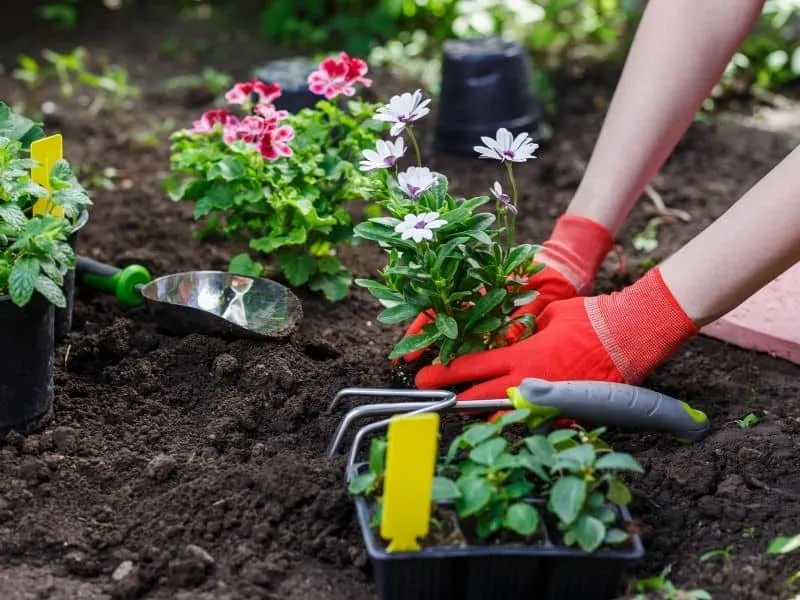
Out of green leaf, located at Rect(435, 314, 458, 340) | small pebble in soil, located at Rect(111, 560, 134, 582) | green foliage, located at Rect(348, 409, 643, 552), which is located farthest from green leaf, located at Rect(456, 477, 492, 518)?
small pebble in soil, located at Rect(111, 560, 134, 582)

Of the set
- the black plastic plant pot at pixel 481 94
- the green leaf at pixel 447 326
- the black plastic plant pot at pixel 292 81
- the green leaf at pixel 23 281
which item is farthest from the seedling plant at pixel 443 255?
the black plastic plant pot at pixel 481 94

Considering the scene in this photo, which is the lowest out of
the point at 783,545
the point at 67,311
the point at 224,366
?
the point at 67,311

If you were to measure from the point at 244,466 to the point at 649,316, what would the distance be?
0.78 meters

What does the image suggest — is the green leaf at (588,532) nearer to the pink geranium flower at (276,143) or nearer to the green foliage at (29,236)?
the green foliage at (29,236)

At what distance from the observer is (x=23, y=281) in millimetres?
1805

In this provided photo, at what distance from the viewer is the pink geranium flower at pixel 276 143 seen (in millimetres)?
2338

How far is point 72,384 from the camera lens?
7.26 ft

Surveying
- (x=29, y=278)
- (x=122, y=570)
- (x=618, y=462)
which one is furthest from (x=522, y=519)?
(x=29, y=278)

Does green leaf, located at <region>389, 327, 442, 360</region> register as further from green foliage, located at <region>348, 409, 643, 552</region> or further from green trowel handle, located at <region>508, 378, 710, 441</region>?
green foliage, located at <region>348, 409, 643, 552</region>

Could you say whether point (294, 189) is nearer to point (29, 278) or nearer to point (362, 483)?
point (29, 278)

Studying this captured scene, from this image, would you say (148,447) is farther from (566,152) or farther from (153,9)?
(153,9)

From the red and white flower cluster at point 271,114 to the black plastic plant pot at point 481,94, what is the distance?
1.04m

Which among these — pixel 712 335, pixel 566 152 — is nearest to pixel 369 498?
pixel 712 335

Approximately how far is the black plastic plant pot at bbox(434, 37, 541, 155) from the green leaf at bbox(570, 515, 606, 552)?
2.02 metres
